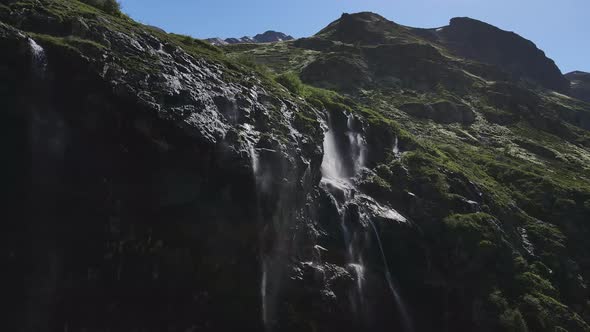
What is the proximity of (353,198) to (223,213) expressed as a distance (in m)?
15.2

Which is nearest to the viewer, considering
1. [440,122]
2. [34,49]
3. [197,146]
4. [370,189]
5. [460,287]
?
[34,49]

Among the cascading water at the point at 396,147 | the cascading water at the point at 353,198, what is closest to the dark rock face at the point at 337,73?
the cascading water at the point at 396,147

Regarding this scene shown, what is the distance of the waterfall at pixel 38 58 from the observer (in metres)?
26.4

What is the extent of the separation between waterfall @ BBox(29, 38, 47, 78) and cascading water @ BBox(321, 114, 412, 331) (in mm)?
21930

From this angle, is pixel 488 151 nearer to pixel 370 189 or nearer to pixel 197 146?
pixel 370 189

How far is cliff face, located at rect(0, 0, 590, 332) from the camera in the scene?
25141 millimetres

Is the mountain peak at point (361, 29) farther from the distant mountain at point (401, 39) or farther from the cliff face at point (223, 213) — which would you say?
the cliff face at point (223, 213)

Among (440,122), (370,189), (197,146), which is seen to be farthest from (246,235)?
(440,122)

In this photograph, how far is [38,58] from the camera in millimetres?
26672

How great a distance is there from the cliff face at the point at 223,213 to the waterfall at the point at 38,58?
0.07 m

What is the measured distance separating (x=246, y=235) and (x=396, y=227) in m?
15.7

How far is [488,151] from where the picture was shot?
7512 centimetres

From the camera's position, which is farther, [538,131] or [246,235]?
[538,131]

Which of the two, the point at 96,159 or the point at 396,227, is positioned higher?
the point at 96,159
